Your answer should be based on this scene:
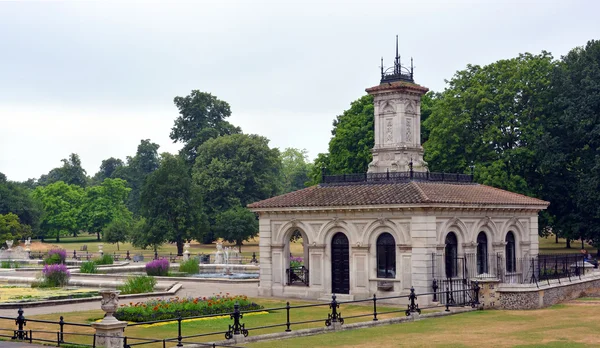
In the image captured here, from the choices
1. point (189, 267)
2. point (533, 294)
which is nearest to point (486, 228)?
point (533, 294)

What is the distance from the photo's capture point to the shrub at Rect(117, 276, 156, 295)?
43.6 m

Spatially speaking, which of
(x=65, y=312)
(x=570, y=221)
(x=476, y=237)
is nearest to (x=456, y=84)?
(x=570, y=221)

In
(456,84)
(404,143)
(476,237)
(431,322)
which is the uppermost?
(456,84)

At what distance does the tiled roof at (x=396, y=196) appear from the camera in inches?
1513

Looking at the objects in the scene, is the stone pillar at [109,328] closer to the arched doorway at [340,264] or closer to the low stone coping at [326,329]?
the low stone coping at [326,329]

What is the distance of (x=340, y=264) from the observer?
134ft

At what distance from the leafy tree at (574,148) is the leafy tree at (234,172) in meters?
44.9

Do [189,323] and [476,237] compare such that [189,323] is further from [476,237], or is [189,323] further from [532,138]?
[532,138]

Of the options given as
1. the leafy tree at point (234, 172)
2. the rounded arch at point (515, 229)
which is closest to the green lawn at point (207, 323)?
the rounded arch at point (515, 229)

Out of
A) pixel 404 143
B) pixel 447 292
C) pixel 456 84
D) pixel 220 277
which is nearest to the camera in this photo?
pixel 447 292

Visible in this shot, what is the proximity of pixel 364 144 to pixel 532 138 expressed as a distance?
51.8ft

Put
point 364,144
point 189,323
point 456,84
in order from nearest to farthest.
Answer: point 189,323
point 456,84
point 364,144

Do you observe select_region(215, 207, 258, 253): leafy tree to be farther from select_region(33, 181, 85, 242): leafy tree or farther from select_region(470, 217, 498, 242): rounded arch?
select_region(470, 217, 498, 242): rounded arch

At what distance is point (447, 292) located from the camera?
35.3 meters
